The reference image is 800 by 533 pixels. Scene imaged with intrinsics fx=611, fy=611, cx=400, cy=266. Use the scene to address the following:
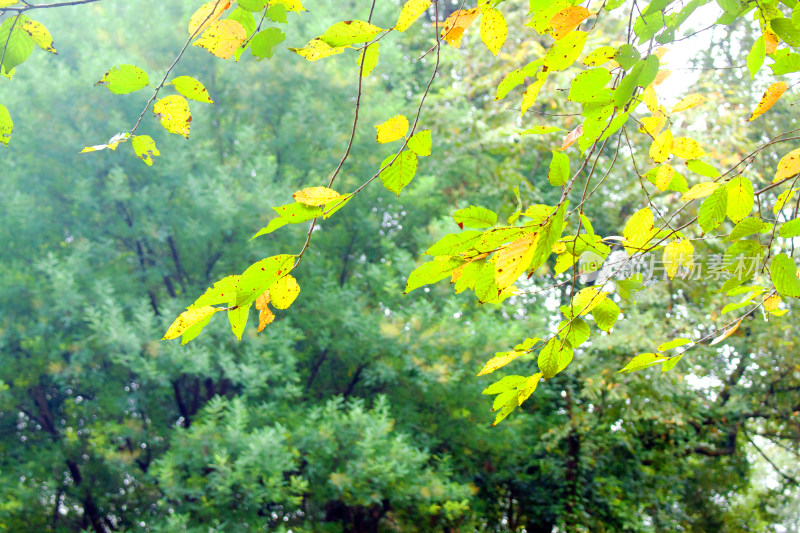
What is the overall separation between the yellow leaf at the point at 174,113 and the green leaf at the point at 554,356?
468 mm

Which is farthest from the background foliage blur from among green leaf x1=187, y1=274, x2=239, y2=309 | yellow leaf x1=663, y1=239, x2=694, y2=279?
green leaf x1=187, y1=274, x2=239, y2=309

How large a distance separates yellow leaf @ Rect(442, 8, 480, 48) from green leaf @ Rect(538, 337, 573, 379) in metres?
0.36

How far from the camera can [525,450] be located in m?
5.20

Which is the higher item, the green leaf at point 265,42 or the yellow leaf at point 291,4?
the yellow leaf at point 291,4

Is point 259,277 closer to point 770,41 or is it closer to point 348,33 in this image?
point 348,33

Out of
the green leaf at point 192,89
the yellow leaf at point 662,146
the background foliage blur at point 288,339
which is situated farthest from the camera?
the background foliage blur at point 288,339

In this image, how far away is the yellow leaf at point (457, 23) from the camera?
68 centimetres

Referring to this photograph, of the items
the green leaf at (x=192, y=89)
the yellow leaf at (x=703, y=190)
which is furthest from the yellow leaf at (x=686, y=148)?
the green leaf at (x=192, y=89)

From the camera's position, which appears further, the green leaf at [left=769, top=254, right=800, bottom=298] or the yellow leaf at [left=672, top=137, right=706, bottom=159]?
the yellow leaf at [left=672, top=137, right=706, bottom=159]

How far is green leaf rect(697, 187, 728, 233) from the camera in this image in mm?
746

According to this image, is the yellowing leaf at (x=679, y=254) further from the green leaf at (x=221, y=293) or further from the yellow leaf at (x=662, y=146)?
the green leaf at (x=221, y=293)

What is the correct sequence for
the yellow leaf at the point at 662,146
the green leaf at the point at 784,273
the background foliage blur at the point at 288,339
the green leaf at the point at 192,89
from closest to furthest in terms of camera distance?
1. the green leaf at the point at 192,89
2. the green leaf at the point at 784,273
3. the yellow leaf at the point at 662,146
4. the background foliage blur at the point at 288,339

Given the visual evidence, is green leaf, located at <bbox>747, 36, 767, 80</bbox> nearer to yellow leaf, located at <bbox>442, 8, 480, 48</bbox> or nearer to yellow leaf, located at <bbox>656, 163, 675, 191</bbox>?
yellow leaf, located at <bbox>656, 163, 675, 191</bbox>

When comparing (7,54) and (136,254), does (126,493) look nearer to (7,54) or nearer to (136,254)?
(136,254)
